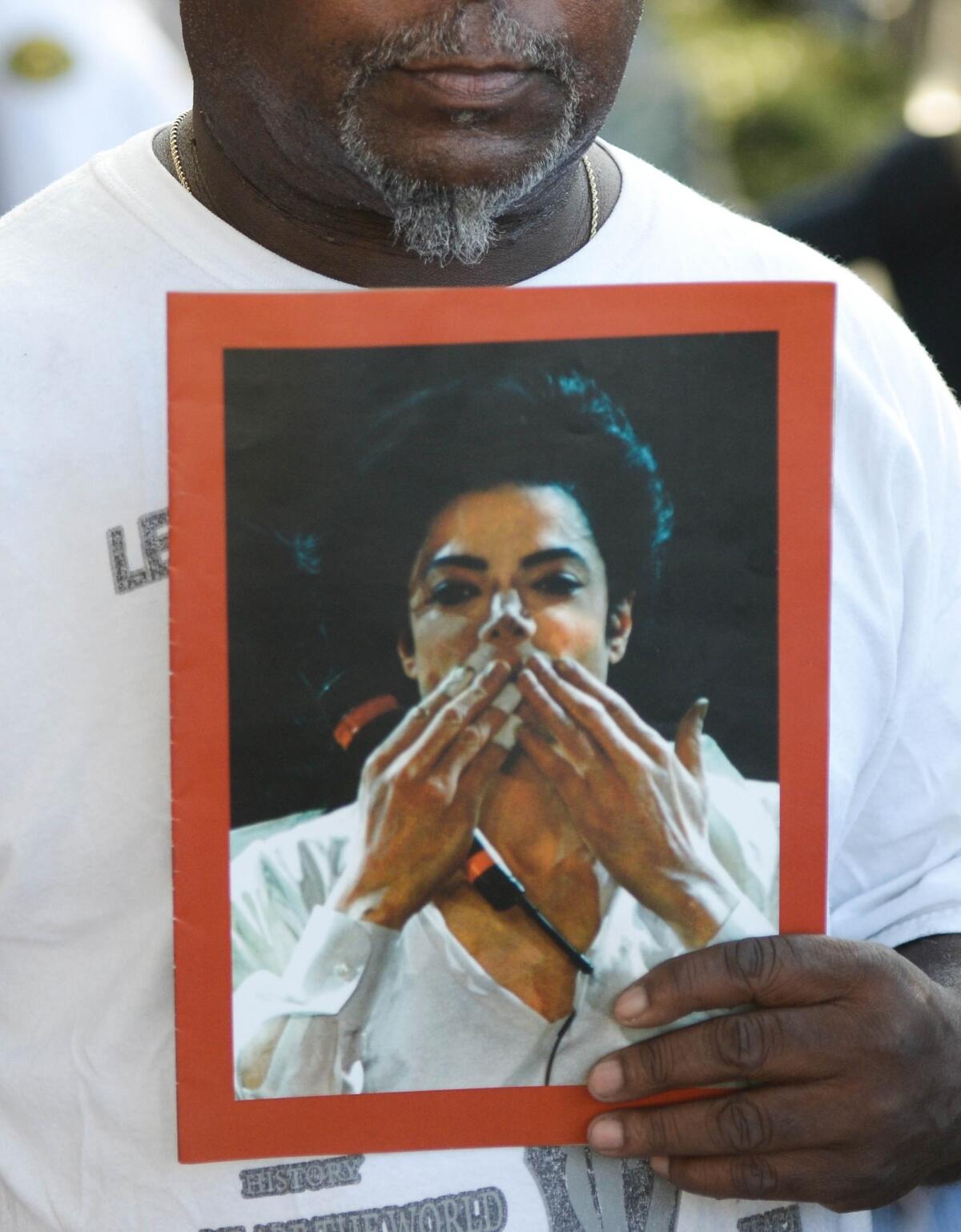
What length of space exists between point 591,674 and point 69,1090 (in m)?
0.46

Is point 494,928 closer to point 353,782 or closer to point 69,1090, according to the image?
point 353,782

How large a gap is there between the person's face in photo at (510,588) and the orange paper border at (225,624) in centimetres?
11

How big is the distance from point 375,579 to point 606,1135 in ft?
1.31

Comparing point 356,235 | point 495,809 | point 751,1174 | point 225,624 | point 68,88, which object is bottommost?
point 751,1174

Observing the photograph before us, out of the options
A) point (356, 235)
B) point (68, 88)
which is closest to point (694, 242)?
point (356, 235)

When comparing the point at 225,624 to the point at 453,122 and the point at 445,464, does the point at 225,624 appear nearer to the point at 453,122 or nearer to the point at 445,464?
the point at 445,464

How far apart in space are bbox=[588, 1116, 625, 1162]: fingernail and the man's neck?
0.60 meters

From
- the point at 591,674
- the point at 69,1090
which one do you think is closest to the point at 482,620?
the point at 591,674

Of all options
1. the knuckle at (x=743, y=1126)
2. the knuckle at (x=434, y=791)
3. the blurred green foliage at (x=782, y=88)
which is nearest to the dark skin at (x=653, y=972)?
the knuckle at (x=743, y=1126)

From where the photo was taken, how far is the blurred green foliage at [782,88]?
8.12m

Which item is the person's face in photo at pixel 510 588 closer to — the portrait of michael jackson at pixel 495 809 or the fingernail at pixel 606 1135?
the portrait of michael jackson at pixel 495 809

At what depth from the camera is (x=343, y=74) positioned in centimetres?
126

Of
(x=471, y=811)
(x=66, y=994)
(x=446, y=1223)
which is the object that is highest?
(x=471, y=811)

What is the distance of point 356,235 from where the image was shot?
4.49 feet
